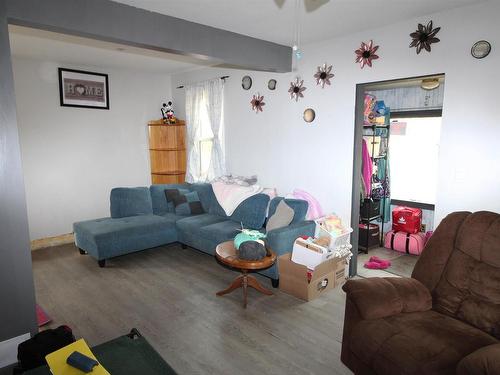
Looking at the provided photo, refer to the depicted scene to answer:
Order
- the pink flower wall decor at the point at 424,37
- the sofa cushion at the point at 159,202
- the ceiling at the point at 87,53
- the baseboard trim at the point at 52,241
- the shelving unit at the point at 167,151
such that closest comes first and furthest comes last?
1. the pink flower wall decor at the point at 424,37
2. the ceiling at the point at 87,53
3. the baseboard trim at the point at 52,241
4. the sofa cushion at the point at 159,202
5. the shelving unit at the point at 167,151

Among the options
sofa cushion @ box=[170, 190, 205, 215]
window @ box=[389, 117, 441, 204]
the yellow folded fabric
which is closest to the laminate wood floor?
the yellow folded fabric

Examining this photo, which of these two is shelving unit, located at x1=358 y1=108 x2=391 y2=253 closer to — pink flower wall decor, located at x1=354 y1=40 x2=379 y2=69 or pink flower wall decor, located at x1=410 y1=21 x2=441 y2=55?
pink flower wall decor, located at x1=354 y1=40 x2=379 y2=69

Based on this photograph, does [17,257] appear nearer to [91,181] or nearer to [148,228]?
[148,228]

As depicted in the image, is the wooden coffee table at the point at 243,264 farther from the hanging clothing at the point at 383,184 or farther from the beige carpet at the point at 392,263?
the hanging clothing at the point at 383,184

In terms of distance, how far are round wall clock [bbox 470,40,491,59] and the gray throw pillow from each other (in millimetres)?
2109

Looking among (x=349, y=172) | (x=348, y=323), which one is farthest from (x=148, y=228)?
(x=348, y=323)

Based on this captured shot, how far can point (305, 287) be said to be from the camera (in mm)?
3150

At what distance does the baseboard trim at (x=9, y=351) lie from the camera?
232cm

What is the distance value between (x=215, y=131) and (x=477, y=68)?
11.0ft

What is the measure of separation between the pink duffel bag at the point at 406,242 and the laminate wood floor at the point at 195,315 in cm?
159

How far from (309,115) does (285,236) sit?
1.41 metres

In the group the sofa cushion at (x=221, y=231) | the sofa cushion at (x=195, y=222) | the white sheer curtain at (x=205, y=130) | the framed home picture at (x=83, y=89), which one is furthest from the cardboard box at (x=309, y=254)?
the framed home picture at (x=83, y=89)

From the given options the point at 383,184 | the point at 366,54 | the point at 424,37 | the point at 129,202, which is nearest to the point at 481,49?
the point at 424,37

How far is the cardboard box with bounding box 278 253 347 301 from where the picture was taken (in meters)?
3.16
